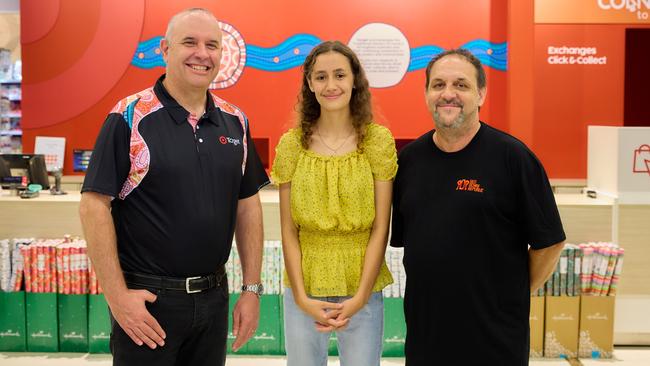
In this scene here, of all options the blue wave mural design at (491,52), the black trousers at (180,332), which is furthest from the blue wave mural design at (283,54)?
the black trousers at (180,332)

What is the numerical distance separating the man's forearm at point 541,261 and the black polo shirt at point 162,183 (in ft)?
3.77

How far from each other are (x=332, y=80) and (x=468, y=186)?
67 cm

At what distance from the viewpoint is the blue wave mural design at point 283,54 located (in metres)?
5.85

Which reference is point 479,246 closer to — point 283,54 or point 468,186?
point 468,186

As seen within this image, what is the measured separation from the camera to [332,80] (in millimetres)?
2551

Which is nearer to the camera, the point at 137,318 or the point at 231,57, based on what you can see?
the point at 137,318

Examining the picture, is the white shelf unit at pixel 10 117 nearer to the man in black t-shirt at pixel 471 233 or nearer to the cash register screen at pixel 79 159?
the cash register screen at pixel 79 159

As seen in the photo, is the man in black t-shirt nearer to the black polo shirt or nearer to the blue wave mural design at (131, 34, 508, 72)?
the black polo shirt

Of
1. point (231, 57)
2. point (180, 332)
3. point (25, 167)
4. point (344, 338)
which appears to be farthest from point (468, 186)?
point (25, 167)

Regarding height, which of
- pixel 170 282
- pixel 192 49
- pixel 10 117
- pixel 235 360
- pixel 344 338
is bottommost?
pixel 235 360

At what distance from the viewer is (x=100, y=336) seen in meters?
4.61

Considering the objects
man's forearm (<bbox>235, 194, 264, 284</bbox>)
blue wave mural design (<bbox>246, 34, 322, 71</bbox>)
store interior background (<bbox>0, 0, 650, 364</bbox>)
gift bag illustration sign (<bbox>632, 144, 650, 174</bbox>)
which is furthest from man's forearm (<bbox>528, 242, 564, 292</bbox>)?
blue wave mural design (<bbox>246, 34, 322, 71</bbox>)

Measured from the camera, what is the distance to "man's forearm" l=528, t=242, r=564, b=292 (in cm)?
238

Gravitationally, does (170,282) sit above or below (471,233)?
below
